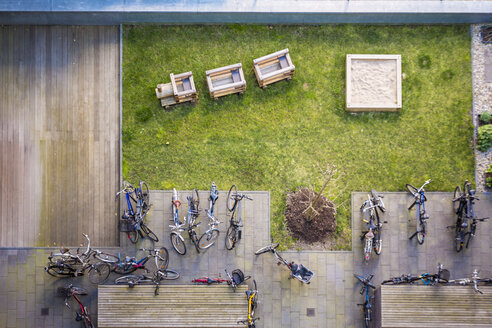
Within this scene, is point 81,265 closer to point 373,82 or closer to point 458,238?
point 373,82

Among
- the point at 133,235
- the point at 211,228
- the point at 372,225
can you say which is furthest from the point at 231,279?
the point at 372,225

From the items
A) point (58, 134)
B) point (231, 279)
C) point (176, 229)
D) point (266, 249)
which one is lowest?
point (231, 279)

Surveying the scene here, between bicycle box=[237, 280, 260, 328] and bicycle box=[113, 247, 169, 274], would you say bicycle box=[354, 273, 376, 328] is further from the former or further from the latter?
bicycle box=[113, 247, 169, 274]

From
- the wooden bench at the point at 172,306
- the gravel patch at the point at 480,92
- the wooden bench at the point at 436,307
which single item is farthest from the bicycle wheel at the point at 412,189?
the wooden bench at the point at 172,306

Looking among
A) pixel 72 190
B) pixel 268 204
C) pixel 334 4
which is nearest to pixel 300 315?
pixel 268 204

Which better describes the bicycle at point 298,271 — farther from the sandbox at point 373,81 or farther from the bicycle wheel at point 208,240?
the sandbox at point 373,81

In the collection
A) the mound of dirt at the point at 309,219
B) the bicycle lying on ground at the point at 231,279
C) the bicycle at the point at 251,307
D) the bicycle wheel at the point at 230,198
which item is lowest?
the bicycle at the point at 251,307
